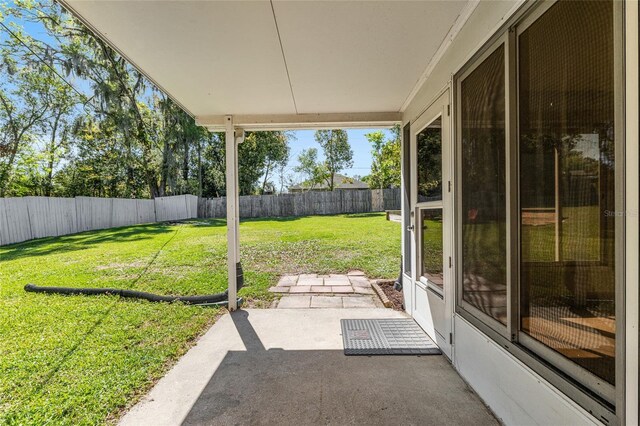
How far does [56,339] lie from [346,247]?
536 centimetres

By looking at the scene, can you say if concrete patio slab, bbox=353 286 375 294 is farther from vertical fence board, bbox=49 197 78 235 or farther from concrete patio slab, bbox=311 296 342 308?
vertical fence board, bbox=49 197 78 235

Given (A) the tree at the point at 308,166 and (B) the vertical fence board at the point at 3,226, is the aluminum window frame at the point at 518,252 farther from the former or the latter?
(A) the tree at the point at 308,166

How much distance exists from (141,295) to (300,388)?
2736mm

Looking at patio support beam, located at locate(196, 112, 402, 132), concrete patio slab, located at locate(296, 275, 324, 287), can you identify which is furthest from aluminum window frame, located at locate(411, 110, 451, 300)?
concrete patio slab, located at locate(296, 275, 324, 287)

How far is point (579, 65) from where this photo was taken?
116 cm

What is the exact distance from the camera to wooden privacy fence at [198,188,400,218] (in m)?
16.9

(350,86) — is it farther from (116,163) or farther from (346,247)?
(116,163)

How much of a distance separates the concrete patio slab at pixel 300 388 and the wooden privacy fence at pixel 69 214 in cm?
913

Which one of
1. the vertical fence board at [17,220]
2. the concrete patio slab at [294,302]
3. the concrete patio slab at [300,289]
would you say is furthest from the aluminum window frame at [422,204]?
the vertical fence board at [17,220]

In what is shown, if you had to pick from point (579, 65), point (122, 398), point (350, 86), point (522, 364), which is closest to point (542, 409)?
point (522, 364)

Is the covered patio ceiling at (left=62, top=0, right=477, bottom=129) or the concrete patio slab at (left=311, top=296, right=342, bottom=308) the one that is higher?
the covered patio ceiling at (left=62, top=0, right=477, bottom=129)

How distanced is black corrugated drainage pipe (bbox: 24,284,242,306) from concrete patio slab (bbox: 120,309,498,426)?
91cm

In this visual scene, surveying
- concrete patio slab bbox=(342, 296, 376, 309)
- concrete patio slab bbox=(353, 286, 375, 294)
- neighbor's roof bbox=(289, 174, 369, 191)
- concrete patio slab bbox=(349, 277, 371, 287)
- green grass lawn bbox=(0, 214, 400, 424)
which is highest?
neighbor's roof bbox=(289, 174, 369, 191)

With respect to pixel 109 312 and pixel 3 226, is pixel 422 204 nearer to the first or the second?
pixel 109 312
